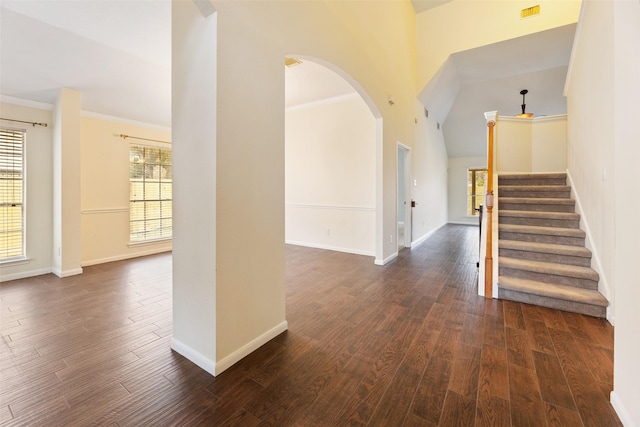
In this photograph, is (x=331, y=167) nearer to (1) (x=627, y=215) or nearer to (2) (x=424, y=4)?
(2) (x=424, y=4)

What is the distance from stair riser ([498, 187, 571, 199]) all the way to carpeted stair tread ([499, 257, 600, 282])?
150cm

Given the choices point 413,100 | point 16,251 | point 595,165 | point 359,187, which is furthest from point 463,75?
point 16,251

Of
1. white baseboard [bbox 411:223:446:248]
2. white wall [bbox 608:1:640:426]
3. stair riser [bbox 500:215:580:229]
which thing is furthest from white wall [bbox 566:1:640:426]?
white baseboard [bbox 411:223:446:248]

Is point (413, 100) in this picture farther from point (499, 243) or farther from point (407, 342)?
point (407, 342)

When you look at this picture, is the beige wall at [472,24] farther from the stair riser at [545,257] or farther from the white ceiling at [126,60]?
the stair riser at [545,257]

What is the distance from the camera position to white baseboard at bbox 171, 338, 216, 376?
5.88ft

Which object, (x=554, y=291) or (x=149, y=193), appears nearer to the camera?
(x=554, y=291)

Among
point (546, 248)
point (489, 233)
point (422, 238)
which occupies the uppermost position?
point (489, 233)

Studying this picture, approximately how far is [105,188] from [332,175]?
4197 millimetres

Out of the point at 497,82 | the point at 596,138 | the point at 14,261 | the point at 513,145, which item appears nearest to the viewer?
the point at 596,138

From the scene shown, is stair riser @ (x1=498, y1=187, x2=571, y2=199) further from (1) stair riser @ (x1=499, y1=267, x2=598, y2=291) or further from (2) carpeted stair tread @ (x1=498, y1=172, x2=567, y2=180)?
(1) stair riser @ (x1=499, y1=267, x2=598, y2=291)

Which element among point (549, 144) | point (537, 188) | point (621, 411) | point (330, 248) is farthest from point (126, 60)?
point (549, 144)

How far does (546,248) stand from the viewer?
10.7 ft

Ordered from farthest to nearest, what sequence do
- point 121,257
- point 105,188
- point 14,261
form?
point 121,257 → point 105,188 → point 14,261
